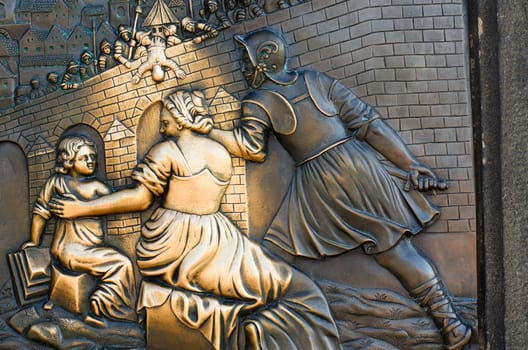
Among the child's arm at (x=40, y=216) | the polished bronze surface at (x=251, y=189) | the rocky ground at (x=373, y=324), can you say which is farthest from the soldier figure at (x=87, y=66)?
the rocky ground at (x=373, y=324)

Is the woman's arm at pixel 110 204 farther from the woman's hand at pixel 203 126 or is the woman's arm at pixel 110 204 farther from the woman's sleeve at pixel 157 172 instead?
the woman's hand at pixel 203 126

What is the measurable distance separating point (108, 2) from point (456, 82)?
56.3 inches

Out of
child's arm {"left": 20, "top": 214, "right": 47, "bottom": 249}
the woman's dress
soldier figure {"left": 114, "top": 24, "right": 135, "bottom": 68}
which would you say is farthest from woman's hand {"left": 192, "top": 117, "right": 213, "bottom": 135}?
child's arm {"left": 20, "top": 214, "right": 47, "bottom": 249}

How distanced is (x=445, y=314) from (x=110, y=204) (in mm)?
1325

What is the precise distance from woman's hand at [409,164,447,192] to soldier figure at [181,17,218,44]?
937 mm

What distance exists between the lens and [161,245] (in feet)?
8.82

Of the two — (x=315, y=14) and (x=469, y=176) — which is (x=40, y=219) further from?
(x=469, y=176)

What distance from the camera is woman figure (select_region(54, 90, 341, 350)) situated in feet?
8.63

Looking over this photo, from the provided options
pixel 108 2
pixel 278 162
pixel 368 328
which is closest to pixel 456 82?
pixel 278 162

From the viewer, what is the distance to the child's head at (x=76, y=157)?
2764mm

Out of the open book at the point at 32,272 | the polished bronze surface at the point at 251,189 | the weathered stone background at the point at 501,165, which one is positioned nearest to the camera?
the weathered stone background at the point at 501,165

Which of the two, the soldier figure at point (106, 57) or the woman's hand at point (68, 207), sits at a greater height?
the soldier figure at point (106, 57)

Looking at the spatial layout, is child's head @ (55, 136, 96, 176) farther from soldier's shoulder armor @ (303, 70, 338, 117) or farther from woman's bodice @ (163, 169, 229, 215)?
soldier's shoulder armor @ (303, 70, 338, 117)

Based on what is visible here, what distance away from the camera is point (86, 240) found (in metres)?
2.74
